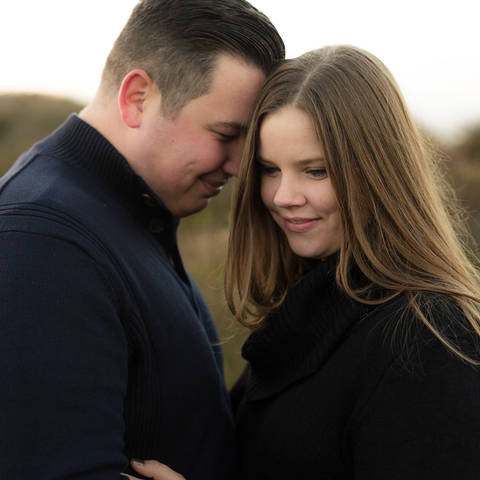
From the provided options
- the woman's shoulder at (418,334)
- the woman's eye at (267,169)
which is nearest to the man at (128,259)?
the woman's eye at (267,169)

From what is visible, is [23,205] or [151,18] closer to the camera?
[23,205]

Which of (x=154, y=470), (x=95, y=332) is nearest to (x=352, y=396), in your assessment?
(x=154, y=470)

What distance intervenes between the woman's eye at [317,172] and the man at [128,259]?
0.33 meters

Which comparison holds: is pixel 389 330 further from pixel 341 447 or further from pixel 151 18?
pixel 151 18

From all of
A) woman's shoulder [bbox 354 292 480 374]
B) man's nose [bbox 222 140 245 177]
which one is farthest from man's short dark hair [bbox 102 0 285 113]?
woman's shoulder [bbox 354 292 480 374]

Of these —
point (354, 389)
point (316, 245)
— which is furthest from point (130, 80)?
point (354, 389)

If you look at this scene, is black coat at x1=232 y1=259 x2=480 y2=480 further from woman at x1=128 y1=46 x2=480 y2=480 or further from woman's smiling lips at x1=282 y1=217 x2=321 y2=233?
woman's smiling lips at x1=282 y1=217 x2=321 y2=233

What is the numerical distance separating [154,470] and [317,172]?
93 cm

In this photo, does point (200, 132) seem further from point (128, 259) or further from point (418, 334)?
point (418, 334)

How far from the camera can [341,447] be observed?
1.50m

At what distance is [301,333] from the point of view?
170cm

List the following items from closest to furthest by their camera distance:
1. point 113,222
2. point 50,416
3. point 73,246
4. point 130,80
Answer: point 50,416 → point 73,246 → point 113,222 → point 130,80

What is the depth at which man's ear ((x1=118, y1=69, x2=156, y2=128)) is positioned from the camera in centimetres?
185

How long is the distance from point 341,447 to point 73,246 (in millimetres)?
826
